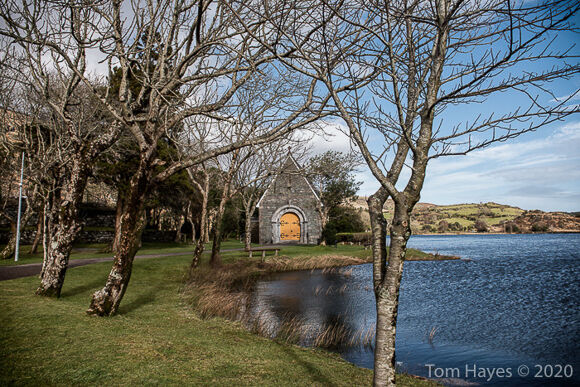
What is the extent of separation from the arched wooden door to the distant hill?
2005 cm

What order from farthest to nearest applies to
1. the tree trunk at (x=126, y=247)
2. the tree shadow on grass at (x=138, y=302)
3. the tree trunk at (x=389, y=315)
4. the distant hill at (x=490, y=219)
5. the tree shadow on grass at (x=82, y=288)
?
the distant hill at (x=490, y=219)
the tree shadow on grass at (x=82, y=288)
the tree shadow on grass at (x=138, y=302)
the tree trunk at (x=126, y=247)
the tree trunk at (x=389, y=315)

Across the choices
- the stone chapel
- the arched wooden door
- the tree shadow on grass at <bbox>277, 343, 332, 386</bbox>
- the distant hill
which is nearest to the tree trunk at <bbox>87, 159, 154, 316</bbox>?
the tree shadow on grass at <bbox>277, 343, 332, 386</bbox>

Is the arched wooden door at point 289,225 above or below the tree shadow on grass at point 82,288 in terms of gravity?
above

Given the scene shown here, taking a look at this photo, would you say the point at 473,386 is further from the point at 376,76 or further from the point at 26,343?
the point at 26,343

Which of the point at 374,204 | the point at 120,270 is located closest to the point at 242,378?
the point at 374,204

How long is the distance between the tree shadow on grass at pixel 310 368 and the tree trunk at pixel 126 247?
137 inches

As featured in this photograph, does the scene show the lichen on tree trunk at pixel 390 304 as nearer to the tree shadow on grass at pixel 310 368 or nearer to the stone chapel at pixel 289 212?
the tree shadow on grass at pixel 310 368

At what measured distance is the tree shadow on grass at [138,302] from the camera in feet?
27.1

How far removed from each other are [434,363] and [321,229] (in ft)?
94.7

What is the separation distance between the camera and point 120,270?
725 cm

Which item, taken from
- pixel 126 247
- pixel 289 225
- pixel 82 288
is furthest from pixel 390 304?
pixel 289 225

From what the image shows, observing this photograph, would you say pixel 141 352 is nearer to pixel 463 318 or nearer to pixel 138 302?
pixel 138 302

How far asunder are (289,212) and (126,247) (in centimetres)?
2935

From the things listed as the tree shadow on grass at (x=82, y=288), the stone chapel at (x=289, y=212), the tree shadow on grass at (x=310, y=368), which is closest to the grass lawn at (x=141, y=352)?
the tree shadow on grass at (x=310, y=368)
